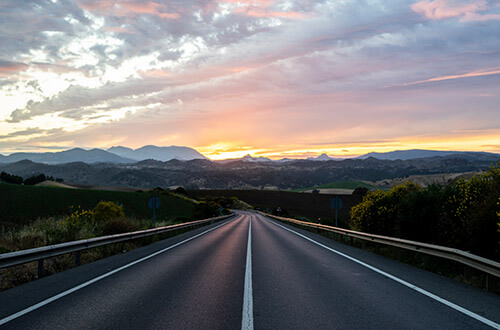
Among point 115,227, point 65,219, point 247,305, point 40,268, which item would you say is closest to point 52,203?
point 65,219

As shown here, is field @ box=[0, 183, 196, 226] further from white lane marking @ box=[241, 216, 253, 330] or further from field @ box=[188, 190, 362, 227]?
field @ box=[188, 190, 362, 227]

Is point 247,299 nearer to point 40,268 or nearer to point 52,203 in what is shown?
point 40,268

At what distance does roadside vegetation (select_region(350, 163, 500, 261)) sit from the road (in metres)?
1.74

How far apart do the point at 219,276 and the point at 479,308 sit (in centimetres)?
551

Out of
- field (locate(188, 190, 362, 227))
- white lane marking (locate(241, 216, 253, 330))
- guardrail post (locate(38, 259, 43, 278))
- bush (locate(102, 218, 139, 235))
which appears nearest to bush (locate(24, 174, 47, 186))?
field (locate(188, 190, 362, 227))

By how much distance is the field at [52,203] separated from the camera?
47.8 m

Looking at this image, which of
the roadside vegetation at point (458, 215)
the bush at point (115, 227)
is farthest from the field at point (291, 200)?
the roadside vegetation at point (458, 215)

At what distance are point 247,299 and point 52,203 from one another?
57.9 m

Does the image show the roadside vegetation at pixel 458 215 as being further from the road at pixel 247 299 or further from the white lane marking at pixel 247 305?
the white lane marking at pixel 247 305

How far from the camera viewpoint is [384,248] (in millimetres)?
15586

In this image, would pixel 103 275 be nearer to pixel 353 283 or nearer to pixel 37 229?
pixel 353 283

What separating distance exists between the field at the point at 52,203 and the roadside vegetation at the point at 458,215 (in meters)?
32.2

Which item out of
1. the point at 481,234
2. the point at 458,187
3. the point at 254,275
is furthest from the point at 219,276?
the point at 458,187

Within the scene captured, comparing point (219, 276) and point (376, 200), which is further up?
point (376, 200)
